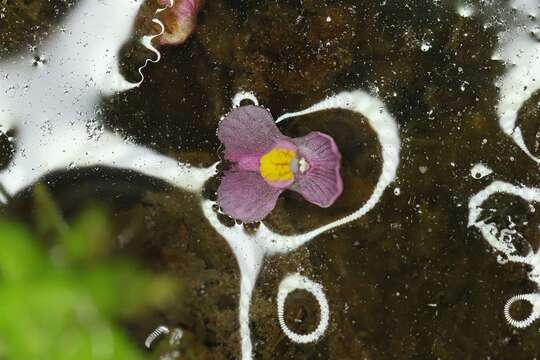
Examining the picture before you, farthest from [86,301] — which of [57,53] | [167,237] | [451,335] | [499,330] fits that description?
[499,330]

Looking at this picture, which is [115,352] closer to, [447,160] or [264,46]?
[264,46]

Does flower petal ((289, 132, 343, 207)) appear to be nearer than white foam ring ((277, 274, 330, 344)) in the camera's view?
Yes

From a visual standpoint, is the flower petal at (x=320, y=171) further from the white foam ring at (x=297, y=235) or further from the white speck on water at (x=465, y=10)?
the white speck on water at (x=465, y=10)

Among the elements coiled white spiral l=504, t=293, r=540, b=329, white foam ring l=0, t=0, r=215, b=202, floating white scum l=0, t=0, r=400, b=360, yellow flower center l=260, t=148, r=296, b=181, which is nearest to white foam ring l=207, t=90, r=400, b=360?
floating white scum l=0, t=0, r=400, b=360

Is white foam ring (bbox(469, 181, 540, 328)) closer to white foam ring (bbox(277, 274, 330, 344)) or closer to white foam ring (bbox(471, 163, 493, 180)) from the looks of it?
white foam ring (bbox(471, 163, 493, 180))

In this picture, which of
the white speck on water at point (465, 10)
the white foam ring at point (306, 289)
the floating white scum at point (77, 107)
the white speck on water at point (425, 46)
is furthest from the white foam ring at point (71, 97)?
the white speck on water at point (465, 10)

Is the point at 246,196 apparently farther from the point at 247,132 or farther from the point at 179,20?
the point at 179,20
